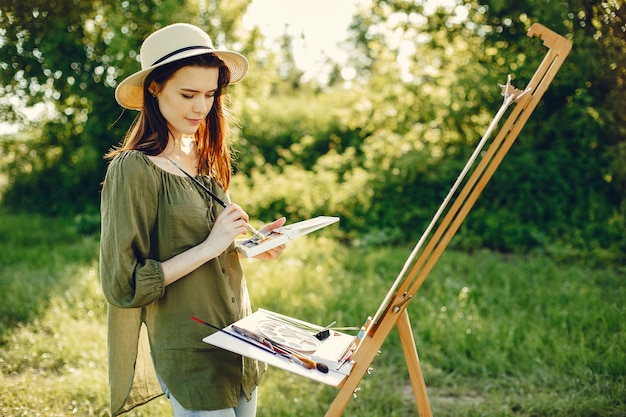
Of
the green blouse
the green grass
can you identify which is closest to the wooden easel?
the green blouse

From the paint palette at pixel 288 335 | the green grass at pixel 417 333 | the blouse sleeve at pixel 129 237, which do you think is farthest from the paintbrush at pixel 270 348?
the green grass at pixel 417 333

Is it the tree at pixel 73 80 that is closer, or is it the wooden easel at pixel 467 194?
the wooden easel at pixel 467 194

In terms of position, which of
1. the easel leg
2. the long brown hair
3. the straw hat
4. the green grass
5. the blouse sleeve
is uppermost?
the straw hat

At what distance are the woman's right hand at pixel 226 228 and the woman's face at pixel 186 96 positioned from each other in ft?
1.06

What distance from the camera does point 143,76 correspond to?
71.4 inches

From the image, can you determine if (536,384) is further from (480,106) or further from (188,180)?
(480,106)

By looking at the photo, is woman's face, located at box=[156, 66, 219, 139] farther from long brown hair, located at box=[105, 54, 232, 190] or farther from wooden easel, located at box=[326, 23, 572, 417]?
wooden easel, located at box=[326, 23, 572, 417]

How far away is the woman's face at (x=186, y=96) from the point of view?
181 centimetres

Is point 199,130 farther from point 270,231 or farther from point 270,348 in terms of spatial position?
point 270,348

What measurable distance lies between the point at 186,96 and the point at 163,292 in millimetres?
622

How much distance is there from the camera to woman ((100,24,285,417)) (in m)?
1.67

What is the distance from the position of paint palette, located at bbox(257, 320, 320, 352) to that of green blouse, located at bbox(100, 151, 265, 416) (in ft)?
0.44

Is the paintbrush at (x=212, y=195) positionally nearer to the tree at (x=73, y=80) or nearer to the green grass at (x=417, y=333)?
the green grass at (x=417, y=333)

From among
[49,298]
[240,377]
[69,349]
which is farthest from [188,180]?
[49,298]
